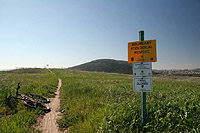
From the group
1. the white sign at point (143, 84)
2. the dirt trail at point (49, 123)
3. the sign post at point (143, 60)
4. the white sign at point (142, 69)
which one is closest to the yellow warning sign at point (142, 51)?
the sign post at point (143, 60)

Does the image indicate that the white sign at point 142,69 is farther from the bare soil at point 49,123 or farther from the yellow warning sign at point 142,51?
the bare soil at point 49,123

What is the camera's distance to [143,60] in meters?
3.83

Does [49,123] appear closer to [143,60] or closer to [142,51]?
[143,60]

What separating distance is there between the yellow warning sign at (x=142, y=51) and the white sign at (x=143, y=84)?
0.66 metres

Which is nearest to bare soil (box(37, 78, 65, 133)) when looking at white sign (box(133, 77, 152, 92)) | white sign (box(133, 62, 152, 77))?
white sign (box(133, 77, 152, 92))

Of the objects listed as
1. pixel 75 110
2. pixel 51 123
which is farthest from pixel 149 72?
pixel 51 123

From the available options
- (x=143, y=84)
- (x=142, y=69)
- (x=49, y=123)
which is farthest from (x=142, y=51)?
(x=49, y=123)

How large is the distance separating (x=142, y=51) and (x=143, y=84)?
1.14 m

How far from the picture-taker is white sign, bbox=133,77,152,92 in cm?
381

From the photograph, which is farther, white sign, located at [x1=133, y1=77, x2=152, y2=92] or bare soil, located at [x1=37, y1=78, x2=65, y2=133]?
bare soil, located at [x1=37, y1=78, x2=65, y2=133]

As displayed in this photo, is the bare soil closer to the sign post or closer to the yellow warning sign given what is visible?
the sign post

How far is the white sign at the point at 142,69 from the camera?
150 inches

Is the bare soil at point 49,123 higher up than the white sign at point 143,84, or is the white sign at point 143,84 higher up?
the white sign at point 143,84

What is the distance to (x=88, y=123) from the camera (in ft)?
15.8
